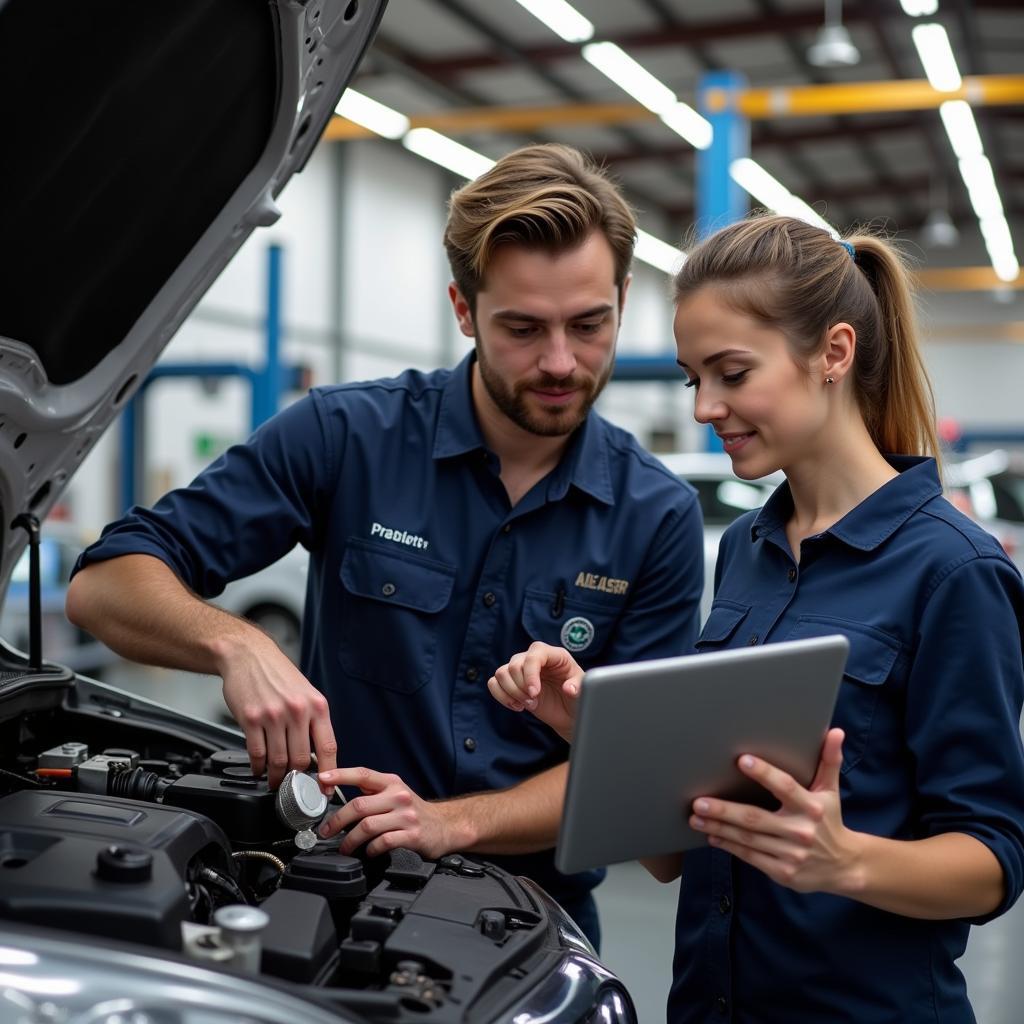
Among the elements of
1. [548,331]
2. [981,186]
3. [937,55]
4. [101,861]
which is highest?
[981,186]

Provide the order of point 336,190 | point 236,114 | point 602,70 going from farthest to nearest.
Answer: point 336,190, point 602,70, point 236,114

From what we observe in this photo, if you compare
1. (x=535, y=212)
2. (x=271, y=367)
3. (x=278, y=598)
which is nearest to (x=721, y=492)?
(x=278, y=598)

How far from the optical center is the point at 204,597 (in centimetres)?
176

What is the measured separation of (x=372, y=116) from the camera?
9586 mm

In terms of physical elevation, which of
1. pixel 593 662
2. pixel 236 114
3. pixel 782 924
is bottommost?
pixel 782 924

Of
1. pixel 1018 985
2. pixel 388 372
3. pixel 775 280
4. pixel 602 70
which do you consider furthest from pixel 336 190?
pixel 775 280

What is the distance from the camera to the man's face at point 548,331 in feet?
5.36

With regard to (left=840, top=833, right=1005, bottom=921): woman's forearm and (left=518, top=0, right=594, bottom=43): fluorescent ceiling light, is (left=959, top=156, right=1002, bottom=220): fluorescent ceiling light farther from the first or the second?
(left=840, top=833, right=1005, bottom=921): woman's forearm

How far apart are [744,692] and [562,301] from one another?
0.77 m

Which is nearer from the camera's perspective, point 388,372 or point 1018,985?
point 1018,985

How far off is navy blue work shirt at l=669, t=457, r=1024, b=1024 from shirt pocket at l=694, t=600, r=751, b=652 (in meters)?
0.04

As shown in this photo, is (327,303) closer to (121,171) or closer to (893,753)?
(121,171)

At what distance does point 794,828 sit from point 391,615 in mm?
819

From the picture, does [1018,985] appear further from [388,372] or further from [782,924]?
[388,372]
